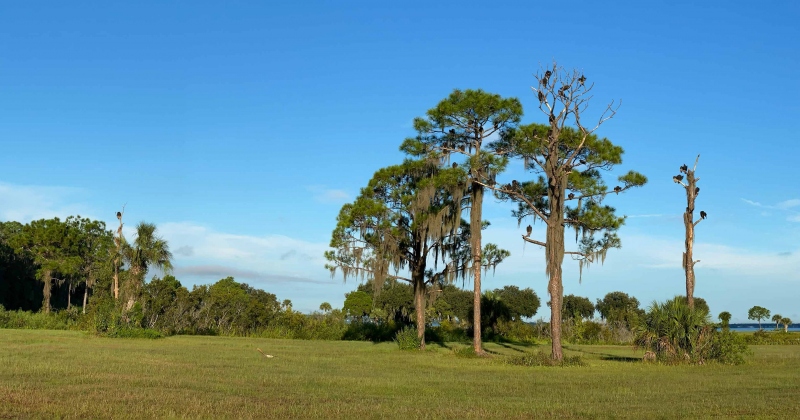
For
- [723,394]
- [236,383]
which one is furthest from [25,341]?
[723,394]

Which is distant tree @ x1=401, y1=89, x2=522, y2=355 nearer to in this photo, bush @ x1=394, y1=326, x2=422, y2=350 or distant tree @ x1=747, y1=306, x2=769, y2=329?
bush @ x1=394, y1=326, x2=422, y2=350

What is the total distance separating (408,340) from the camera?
107 ft

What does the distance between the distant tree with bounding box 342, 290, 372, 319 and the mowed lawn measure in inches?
2542

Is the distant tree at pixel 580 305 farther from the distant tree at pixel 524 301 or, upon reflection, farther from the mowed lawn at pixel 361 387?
the mowed lawn at pixel 361 387

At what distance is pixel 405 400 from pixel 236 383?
445 centimetres

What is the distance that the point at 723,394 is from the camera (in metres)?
14.6

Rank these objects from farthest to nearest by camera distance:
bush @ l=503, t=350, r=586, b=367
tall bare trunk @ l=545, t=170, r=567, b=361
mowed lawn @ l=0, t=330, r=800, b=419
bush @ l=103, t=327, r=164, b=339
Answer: bush @ l=103, t=327, r=164, b=339, tall bare trunk @ l=545, t=170, r=567, b=361, bush @ l=503, t=350, r=586, b=367, mowed lawn @ l=0, t=330, r=800, b=419

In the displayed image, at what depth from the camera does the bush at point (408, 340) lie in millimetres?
32475

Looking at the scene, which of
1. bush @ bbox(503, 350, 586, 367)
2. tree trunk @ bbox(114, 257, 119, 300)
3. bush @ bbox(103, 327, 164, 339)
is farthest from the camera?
tree trunk @ bbox(114, 257, 119, 300)

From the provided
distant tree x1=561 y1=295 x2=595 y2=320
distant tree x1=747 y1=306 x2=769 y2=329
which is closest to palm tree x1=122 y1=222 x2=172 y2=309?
distant tree x1=561 y1=295 x2=595 y2=320

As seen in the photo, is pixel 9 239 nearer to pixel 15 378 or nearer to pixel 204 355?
pixel 204 355

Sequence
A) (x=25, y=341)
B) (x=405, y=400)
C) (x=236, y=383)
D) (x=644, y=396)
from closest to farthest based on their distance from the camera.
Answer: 1. (x=405, y=400)
2. (x=644, y=396)
3. (x=236, y=383)
4. (x=25, y=341)

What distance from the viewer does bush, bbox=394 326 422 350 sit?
32475 millimetres

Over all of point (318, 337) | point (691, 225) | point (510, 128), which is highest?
point (510, 128)
